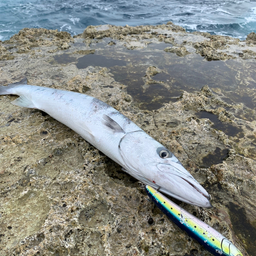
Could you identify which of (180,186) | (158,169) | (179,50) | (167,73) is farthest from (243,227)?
(179,50)

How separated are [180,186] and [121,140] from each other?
3.29 ft

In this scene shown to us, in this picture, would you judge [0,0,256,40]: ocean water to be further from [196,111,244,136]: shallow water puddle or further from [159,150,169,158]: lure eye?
[159,150,169,158]: lure eye

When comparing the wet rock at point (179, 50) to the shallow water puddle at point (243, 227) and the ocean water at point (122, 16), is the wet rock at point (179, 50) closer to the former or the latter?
the shallow water puddle at point (243, 227)

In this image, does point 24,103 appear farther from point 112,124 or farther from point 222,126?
point 222,126

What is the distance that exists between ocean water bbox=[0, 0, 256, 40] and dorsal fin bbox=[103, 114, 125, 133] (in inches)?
472

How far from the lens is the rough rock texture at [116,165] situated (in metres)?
1.72

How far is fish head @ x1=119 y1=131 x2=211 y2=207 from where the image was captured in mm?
1789

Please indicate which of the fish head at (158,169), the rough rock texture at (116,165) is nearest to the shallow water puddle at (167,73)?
the rough rock texture at (116,165)

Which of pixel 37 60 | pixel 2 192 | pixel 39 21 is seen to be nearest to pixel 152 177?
pixel 2 192

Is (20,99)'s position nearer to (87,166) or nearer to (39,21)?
(87,166)

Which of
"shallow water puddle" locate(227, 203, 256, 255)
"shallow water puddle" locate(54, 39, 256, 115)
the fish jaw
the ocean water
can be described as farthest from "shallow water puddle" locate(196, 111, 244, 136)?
the ocean water

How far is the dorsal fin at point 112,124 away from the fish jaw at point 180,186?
2.77ft

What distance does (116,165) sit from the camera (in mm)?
2496

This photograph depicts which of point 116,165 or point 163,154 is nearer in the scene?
point 163,154
